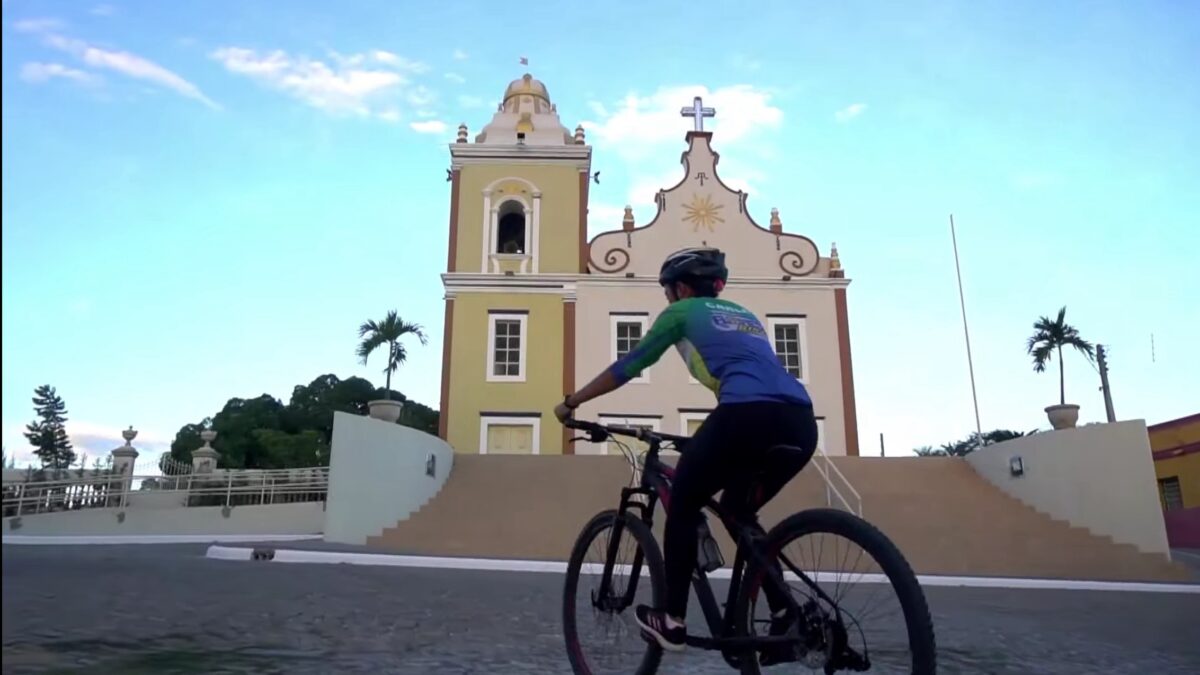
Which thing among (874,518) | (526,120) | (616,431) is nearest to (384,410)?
(874,518)

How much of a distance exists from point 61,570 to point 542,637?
4793 millimetres

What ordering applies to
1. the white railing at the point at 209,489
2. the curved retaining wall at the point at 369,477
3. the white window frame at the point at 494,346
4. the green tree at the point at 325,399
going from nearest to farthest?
the curved retaining wall at the point at 369,477 → the white railing at the point at 209,489 → the white window frame at the point at 494,346 → the green tree at the point at 325,399

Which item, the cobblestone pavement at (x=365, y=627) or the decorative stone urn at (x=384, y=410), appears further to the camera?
the decorative stone urn at (x=384, y=410)

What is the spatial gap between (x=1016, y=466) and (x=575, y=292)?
11.2m

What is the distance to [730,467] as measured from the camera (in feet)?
8.29

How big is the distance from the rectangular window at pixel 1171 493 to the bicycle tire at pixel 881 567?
25.0m

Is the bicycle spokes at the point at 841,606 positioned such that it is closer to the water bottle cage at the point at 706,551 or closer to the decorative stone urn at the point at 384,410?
the water bottle cage at the point at 706,551

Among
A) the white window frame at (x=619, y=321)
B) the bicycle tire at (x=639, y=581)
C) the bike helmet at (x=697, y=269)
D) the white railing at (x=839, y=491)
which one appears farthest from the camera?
the white window frame at (x=619, y=321)

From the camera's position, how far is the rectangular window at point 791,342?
67.1ft

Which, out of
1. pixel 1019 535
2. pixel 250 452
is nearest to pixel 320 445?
pixel 250 452

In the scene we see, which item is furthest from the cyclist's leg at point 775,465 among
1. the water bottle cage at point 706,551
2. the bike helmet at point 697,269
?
the bike helmet at point 697,269

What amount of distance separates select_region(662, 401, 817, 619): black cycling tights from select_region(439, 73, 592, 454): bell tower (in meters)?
16.7

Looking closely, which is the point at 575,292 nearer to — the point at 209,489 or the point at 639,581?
the point at 209,489

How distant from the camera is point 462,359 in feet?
66.4
